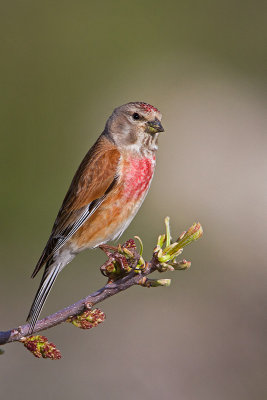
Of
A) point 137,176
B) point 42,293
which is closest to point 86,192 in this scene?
point 137,176

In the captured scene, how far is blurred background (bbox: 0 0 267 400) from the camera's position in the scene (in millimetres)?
6246

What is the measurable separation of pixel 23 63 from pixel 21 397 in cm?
571

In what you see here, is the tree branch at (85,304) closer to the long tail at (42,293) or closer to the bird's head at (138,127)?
the long tail at (42,293)

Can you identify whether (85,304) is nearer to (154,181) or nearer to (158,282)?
(158,282)

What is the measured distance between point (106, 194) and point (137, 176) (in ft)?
0.65

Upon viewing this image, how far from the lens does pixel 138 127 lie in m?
3.88

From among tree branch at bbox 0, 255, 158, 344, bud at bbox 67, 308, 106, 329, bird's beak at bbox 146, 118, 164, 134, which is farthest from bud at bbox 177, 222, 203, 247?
bird's beak at bbox 146, 118, 164, 134

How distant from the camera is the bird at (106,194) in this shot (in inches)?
140

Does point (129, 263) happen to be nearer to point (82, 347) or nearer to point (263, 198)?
point (82, 347)

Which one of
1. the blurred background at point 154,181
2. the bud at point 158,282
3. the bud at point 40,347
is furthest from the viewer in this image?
the blurred background at point 154,181

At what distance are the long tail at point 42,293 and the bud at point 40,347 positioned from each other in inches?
2.4

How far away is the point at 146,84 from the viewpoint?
10180mm

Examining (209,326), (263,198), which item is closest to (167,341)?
(209,326)

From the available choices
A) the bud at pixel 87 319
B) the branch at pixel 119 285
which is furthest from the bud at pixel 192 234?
the bud at pixel 87 319
